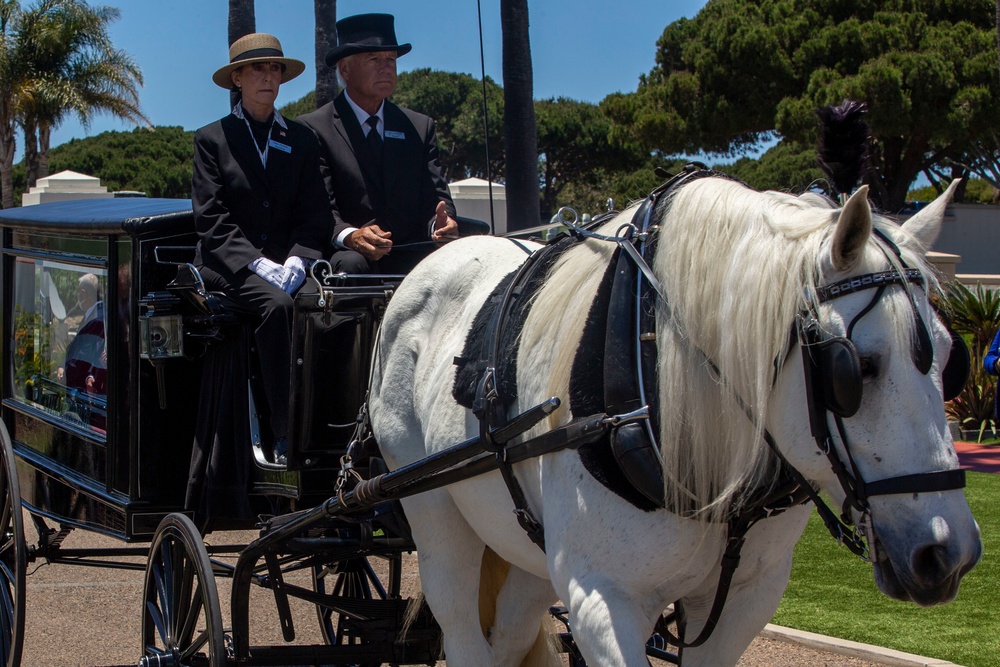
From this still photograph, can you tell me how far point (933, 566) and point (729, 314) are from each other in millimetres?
712

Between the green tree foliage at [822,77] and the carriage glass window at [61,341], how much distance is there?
1980cm

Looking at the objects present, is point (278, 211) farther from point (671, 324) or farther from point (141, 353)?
point (671, 324)

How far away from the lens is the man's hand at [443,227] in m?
4.62


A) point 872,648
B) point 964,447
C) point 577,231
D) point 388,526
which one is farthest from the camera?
point 964,447

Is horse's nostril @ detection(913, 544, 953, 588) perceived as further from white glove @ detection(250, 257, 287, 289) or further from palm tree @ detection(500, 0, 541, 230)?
palm tree @ detection(500, 0, 541, 230)

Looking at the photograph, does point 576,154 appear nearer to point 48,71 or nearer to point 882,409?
point 48,71

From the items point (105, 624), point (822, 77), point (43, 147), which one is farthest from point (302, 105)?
point (105, 624)

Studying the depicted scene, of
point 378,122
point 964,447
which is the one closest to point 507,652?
point 378,122

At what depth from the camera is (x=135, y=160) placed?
51.1 metres

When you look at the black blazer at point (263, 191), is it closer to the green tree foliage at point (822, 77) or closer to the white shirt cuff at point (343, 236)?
the white shirt cuff at point (343, 236)

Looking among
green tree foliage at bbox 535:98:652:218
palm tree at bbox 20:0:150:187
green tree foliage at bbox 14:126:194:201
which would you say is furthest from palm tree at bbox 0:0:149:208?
green tree foliage at bbox 535:98:652:218

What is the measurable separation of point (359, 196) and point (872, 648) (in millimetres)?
3029

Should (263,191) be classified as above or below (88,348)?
above

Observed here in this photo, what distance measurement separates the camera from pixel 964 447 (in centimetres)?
1154
